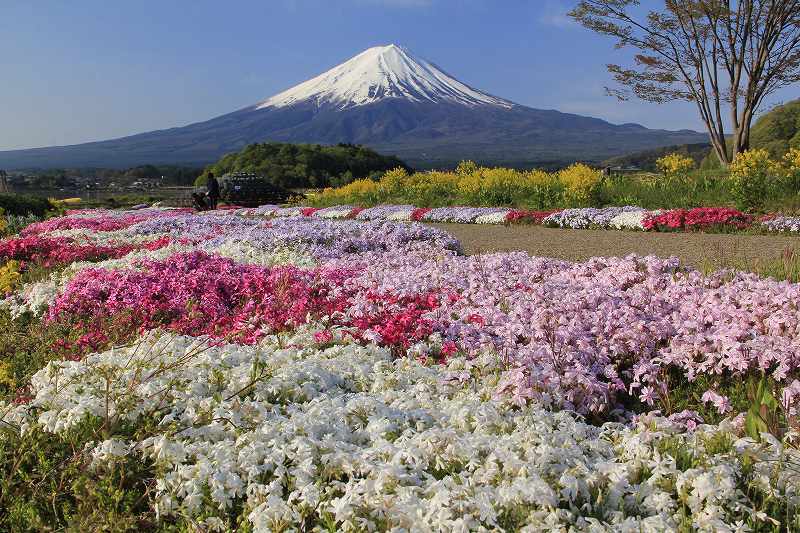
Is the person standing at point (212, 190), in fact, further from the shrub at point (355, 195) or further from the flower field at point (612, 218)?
the flower field at point (612, 218)

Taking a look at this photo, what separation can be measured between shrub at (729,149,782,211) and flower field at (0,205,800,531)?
11.4 meters

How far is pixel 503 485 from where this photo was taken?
2.92 meters

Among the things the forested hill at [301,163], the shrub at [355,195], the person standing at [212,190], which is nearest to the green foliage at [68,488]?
Result: the shrub at [355,195]

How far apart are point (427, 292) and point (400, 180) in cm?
2190

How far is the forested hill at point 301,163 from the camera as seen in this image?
52.6 meters

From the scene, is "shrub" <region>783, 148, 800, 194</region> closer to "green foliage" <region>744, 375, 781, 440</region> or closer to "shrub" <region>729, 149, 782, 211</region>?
"shrub" <region>729, 149, 782, 211</region>

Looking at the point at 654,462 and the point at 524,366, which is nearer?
the point at 654,462

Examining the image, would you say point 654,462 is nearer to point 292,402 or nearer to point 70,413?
point 292,402

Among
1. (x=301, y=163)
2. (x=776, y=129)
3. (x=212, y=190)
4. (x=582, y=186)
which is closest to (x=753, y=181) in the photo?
(x=582, y=186)

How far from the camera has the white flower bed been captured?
9.27ft

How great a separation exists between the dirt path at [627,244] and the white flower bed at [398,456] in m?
7.13

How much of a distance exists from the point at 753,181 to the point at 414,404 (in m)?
16.7

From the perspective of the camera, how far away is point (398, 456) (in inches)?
123

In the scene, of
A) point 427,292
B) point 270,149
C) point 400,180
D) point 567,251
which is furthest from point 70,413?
point 270,149
